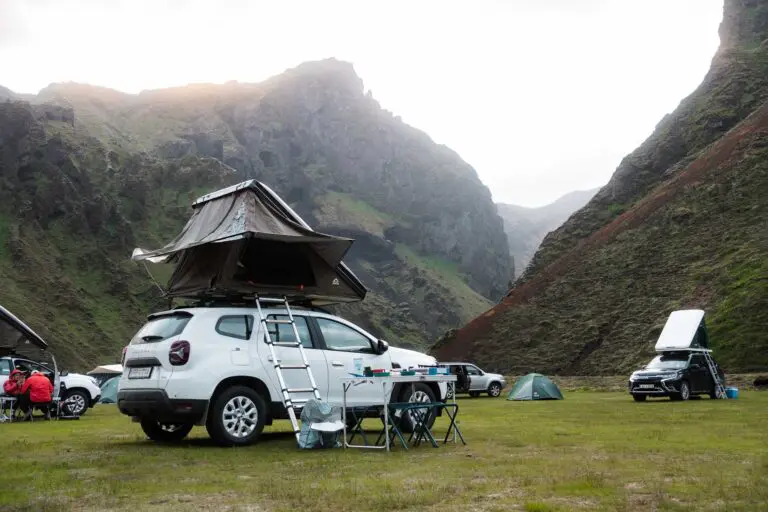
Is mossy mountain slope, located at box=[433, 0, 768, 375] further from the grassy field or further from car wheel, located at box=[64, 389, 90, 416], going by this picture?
car wheel, located at box=[64, 389, 90, 416]

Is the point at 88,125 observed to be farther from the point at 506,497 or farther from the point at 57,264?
the point at 506,497

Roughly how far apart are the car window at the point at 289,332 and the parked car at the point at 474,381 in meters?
21.3

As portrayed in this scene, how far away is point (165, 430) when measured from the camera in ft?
40.8

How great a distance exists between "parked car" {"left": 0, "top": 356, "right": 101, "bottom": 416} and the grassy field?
9241mm

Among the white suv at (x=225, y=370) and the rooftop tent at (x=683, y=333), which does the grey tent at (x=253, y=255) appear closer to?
the white suv at (x=225, y=370)

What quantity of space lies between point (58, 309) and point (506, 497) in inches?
3173

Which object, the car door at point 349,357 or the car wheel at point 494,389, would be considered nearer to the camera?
the car door at point 349,357

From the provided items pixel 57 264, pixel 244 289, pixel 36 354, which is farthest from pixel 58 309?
pixel 244 289

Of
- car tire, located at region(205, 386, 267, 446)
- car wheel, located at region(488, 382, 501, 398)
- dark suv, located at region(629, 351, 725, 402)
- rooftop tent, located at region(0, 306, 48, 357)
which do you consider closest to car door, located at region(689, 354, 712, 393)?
dark suv, located at region(629, 351, 725, 402)

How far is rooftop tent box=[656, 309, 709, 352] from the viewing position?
26219 mm

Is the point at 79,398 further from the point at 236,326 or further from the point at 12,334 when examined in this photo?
the point at 236,326

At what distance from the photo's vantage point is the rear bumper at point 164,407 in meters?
10.4

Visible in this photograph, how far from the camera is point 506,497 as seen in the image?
6.63 m

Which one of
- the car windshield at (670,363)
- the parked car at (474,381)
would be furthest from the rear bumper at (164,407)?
the parked car at (474,381)
